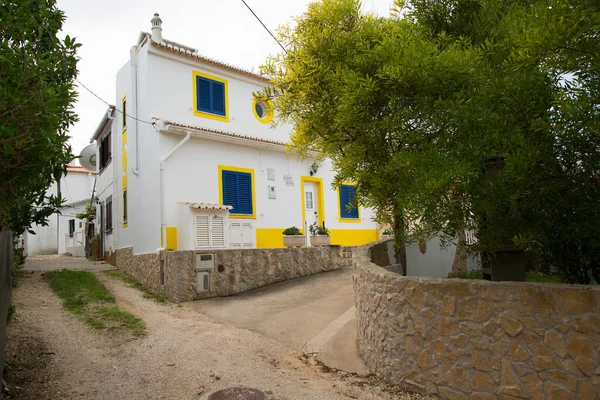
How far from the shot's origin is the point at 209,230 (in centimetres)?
1140

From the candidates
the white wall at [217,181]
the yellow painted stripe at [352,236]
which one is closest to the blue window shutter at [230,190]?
the white wall at [217,181]

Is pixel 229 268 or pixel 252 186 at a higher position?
pixel 252 186

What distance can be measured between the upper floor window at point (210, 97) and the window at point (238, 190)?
171cm

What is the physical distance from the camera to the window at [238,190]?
12.7 m

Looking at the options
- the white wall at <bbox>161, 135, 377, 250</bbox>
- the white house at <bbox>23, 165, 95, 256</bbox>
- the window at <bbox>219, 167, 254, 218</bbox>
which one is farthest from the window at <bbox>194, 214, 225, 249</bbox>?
the white house at <bbox>23, 165, 95, 256</bbox>

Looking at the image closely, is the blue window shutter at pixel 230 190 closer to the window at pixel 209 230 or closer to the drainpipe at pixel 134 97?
the window at pixel 209 230

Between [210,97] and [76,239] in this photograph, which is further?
[76,239]

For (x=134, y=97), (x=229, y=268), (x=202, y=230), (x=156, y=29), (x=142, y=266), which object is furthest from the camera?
(x=156, y=29)

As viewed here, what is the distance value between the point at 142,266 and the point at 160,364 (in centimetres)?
609

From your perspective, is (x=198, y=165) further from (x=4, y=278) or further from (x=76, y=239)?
(x=76, y=239)

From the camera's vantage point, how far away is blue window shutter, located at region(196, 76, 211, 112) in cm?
1295

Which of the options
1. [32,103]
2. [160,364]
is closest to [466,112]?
[32,103]

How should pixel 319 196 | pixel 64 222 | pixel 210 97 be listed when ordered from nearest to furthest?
pixel 210 97 → pixel 319 196 → pixel 64 222

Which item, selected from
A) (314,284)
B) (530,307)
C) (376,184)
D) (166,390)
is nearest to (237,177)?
(314,284)
